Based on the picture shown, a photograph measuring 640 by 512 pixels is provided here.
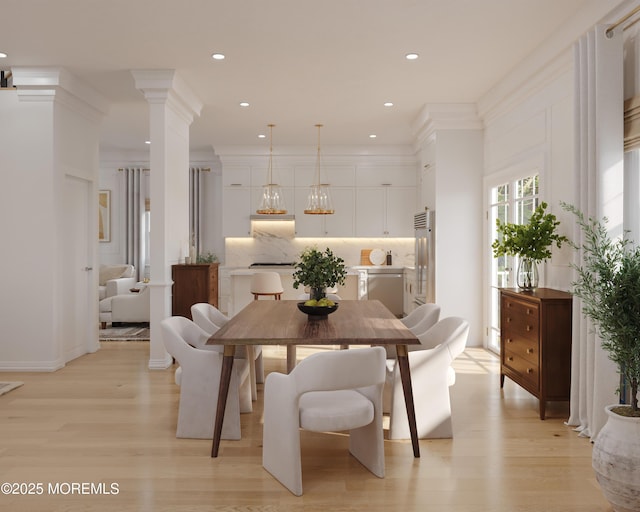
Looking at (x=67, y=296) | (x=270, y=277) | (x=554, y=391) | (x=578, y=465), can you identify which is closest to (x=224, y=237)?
(x=270, y=277)

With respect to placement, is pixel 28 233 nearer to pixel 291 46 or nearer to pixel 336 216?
pixel 291 46

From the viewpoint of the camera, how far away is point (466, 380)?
5.09m

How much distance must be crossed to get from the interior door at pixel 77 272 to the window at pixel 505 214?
Result: 455 centimetres

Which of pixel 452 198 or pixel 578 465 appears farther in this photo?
pixel 452 198

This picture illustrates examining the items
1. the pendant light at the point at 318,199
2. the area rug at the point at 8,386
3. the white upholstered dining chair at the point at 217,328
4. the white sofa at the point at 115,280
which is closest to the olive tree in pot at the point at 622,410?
the white upholstered dining chair at the point at 217,328

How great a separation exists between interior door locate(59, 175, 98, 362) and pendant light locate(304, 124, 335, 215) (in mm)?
3017

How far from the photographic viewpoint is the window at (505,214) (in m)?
Answer: 5.34

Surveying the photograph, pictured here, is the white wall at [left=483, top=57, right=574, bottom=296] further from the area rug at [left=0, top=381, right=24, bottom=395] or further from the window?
the area rug at [left=0, top=381, right=24, bottom=395]

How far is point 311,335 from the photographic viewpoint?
3188mm

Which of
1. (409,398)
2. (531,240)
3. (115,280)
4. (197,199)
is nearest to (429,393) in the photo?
(409,398)

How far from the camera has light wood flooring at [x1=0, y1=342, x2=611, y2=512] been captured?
2641mm

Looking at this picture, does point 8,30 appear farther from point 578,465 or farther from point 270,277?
point 578,465

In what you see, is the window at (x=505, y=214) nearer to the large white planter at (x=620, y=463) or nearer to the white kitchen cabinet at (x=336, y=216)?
the large white planter at (x=620, y=463)

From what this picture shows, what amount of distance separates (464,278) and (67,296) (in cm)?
465
